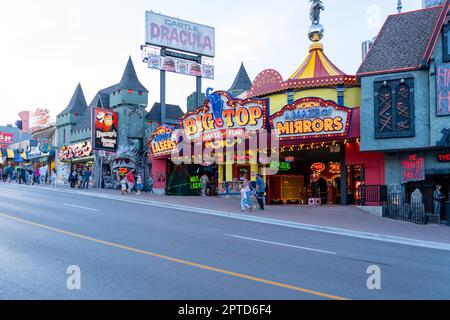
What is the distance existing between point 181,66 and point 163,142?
9985 millimetres

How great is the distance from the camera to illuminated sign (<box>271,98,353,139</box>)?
21805mm

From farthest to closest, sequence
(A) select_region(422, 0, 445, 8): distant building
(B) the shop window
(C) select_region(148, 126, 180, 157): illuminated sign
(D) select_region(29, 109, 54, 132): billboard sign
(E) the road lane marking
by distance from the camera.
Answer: (D) select_region(29, 109, 54, 132): billboard sign → (C) select_region(148, 126, 180, 157): illuminated sign → (A) select_region(422, 0, 445, 8): distant building → (B) the shop window → (E) the road lane marking

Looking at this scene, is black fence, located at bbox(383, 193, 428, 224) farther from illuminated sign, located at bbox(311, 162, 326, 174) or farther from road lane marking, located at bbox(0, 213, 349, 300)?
road lane marking, located at bbox(0, 213, 349, 300)

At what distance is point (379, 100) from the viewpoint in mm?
21031

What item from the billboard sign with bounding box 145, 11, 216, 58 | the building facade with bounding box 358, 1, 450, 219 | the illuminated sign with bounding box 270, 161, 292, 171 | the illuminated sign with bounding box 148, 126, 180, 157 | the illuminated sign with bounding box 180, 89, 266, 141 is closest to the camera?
the building facade with bounding box 358, 1, 450, 219

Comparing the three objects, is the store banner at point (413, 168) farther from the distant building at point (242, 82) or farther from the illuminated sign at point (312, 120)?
the distant building at point (242, 82)

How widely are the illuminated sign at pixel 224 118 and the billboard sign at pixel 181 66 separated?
34.5 feet

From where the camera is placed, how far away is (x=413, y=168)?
21094 mm

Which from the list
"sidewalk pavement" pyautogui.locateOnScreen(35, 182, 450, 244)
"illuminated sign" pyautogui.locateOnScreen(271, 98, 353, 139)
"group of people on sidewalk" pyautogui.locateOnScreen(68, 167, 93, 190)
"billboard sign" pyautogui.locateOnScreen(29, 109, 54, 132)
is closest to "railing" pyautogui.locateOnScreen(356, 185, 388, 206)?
"sidewalk pavement" pyautogui.locateOnScreen(35, 182, 450, 244)

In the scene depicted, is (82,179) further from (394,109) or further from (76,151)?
(394,109)

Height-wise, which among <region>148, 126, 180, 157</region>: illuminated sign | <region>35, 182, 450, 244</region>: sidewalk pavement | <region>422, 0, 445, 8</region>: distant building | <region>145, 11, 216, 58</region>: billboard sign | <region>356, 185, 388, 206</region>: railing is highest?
<region>145, 11, 216, 58</region>: billboard sign

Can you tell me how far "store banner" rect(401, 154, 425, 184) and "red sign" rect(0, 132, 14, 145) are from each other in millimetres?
76420

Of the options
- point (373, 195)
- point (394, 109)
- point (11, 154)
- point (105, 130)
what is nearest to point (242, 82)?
point (105, 130)

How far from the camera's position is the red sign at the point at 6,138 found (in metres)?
79.7
